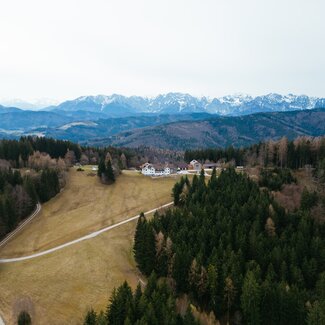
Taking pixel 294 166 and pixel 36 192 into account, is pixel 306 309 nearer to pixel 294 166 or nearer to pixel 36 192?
pixel 294 166

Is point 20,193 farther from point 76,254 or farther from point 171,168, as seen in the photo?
point 171,168

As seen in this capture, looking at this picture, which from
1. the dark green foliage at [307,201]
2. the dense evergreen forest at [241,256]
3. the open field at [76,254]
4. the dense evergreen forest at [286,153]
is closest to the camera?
the dense evergreen forest at [241,256]

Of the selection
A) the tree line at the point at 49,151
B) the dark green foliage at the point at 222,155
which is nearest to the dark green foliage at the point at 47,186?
the tree line at the point at 49,151

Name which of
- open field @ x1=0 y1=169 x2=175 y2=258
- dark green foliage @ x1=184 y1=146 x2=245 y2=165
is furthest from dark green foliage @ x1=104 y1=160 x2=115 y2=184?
dark green foliage @ x1=184 y1=146 x2=245 y2=165

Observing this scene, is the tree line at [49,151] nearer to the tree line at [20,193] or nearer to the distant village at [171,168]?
the distant village at [171,168]

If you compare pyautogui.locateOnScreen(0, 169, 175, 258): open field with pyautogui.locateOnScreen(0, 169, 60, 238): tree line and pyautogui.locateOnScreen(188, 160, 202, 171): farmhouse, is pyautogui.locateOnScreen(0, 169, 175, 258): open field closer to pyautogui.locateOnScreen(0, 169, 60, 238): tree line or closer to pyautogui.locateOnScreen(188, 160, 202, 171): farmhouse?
pyautogui.locateOnScreen(0, 169, 60, 238): tree line

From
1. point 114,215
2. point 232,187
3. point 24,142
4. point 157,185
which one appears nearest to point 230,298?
point 232,187
